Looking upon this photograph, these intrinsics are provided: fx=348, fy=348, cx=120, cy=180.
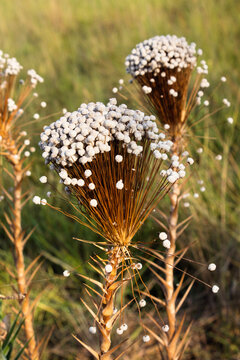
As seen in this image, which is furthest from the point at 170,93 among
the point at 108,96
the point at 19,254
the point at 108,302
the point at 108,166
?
the point at 108,96

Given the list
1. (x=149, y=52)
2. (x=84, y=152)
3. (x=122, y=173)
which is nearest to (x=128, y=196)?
(x=122, y=173)

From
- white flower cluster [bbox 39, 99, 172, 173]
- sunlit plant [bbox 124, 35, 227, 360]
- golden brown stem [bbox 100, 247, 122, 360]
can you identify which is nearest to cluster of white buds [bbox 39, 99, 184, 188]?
white flower cluster [bbox 39, 99, 172, 173]

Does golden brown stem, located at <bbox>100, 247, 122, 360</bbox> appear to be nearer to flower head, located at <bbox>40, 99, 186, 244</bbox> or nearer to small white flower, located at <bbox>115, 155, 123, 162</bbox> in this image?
flower head, located at <bbox>40, 99, 186, 244</bbox>

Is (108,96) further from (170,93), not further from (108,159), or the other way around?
(108,159)

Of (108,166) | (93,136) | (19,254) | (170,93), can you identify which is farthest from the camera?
(19,254)

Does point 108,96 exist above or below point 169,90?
above

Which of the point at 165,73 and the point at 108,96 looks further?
the point at 108,96
